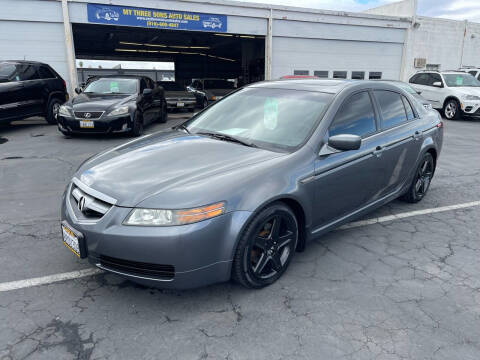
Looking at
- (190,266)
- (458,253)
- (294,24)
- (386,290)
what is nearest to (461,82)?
(294,24)

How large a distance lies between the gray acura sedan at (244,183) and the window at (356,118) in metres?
0.01

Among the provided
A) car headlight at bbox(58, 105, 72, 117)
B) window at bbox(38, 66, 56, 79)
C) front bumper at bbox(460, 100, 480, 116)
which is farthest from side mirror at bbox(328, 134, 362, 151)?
front bumper at bbox(460, 100, 480, 116)

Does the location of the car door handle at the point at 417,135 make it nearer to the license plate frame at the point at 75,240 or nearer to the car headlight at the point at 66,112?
the license plate frame at the point at 75,240

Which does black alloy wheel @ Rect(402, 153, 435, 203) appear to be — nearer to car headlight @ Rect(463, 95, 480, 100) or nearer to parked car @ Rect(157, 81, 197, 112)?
car headlight @ Rect(463, 95, 480, 100)

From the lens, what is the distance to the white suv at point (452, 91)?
531 inches

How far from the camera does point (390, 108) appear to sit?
409 centimetres

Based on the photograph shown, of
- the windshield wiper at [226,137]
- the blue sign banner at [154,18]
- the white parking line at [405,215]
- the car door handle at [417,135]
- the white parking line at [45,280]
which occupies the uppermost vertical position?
the blue sign banner at [154,18]

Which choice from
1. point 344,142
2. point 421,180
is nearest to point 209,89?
point 421,180

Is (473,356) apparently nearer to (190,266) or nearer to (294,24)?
(190,266)

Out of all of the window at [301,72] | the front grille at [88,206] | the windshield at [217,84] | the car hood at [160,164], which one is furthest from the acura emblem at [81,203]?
the window at [301,72]

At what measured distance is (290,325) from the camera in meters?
2.49

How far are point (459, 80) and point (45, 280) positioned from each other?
1556cm

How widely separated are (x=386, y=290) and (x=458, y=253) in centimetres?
116

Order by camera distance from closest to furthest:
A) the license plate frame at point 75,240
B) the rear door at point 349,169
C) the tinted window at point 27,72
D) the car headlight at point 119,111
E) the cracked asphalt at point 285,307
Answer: the cracked asphalt at point 285,307
the license plate frame at point 75,240
the rear door at point 349,169
the car headlight at point 119,111
the tinted window at point 27,72
